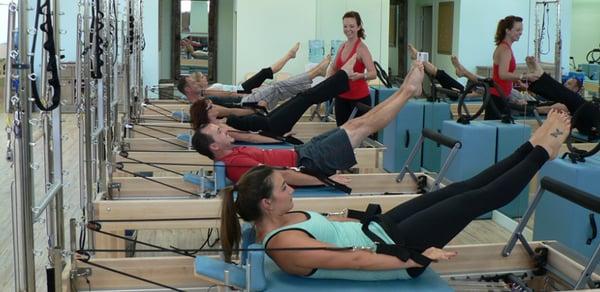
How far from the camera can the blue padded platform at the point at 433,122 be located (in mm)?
5883

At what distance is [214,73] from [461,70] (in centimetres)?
666

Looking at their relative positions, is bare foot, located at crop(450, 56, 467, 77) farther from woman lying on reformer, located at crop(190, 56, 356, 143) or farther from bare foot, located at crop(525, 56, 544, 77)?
woman lying on reformer, located at crop(190, 56, 356, 143)

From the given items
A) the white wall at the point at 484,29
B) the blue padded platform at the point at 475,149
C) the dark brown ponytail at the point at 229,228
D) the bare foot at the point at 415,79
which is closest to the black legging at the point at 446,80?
the white wall at the point at 484,29

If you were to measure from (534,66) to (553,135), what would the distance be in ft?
5.44

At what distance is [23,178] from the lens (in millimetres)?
1983

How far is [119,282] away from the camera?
2455 mm

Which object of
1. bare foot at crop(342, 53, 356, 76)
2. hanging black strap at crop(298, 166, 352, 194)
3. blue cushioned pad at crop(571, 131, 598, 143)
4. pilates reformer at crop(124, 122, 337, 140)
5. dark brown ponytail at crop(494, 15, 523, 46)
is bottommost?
hanging black strap at crop(298, 166, 352, 194)

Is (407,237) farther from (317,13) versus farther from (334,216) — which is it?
(317,13)

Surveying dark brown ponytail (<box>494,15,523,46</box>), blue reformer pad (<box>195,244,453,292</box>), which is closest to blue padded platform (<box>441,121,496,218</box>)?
dark brown ponytail (<box>494,15,523,46</box>)

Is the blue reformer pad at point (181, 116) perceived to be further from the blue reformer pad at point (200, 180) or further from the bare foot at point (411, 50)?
the blue reformer pad at point (200, 180)

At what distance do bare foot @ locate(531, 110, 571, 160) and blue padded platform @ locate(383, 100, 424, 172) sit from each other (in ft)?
9.74

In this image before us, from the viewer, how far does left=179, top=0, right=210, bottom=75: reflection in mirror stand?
1132cm

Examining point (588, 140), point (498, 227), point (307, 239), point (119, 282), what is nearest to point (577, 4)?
point (588, 140)

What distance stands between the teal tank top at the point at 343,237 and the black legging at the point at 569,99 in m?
1.81
